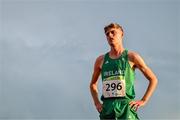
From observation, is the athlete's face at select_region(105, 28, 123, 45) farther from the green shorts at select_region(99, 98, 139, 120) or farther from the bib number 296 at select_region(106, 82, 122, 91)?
the green shorts at select_region(99, 98, 139, 120)

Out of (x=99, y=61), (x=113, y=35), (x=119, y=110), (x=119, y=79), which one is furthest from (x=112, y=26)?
(x=119, y=110)

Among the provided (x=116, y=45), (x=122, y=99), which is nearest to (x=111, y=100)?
(x=122, y=99)

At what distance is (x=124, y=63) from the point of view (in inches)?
490

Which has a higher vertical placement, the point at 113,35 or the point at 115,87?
the point at 113,35

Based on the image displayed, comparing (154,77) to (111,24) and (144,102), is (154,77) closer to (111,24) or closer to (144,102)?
(144,102)

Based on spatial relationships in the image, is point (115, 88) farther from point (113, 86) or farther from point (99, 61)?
point (99, 61)

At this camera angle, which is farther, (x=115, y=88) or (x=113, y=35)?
(x=113, y=35)

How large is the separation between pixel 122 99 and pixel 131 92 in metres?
0.22

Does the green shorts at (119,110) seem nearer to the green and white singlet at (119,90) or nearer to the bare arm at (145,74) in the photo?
the green and white singlet at (119,90)

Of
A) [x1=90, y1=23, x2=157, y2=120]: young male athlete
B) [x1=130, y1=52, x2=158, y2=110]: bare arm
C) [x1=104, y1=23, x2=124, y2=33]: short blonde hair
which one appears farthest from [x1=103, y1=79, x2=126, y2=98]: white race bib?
[x1=104, y1=23, x2=124, y2=33]: short blonde hair

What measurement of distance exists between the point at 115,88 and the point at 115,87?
0.07 ft

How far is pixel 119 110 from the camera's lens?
486 inches

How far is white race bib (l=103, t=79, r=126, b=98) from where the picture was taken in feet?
40.7

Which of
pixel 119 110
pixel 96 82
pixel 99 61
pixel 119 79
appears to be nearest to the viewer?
pixel 119 110
